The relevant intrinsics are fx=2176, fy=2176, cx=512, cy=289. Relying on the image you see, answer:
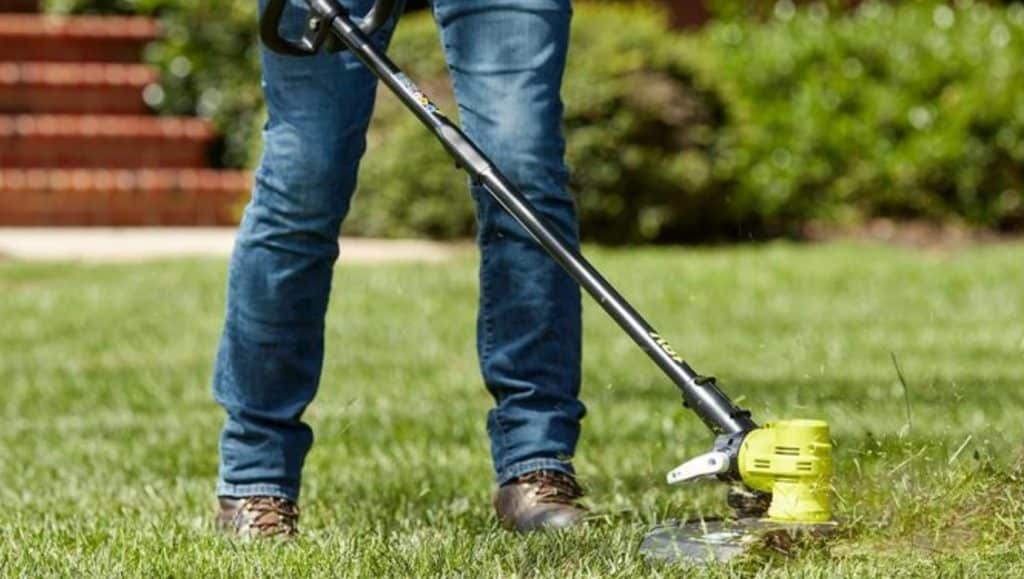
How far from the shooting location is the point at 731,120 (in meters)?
12.0

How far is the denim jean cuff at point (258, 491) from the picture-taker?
3.58 meters

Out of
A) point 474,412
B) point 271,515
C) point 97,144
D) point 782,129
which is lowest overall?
point 97,144

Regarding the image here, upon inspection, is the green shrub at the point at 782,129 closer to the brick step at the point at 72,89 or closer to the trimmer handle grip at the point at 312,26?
the brick step at the point at 72,89

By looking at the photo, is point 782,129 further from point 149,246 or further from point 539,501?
point 539,501

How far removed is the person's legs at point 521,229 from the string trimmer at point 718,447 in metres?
0.27

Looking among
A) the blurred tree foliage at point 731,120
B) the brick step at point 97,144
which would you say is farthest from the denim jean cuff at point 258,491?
the brick step at point 97,144

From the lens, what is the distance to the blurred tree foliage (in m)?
11.3

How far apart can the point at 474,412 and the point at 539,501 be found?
2071mm

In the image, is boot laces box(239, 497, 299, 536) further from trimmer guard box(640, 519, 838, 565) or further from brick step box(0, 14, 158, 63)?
brick step box(0, 14, 158, 63)

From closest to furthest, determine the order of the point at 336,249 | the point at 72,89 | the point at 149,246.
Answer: the point at 336,249, the point at 149,246, the point at 72,89

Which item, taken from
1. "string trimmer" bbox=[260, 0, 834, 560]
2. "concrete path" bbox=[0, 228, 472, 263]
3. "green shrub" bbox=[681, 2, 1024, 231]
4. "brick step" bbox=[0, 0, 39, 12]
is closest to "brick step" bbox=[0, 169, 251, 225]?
"concrete path" bbox=[0, 228, 472, 263]

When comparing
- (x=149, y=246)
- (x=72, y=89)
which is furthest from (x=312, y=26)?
(x=72, y=89)

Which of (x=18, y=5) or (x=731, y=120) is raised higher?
(x=18, y=5)

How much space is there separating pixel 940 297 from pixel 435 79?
3713 millimetres
